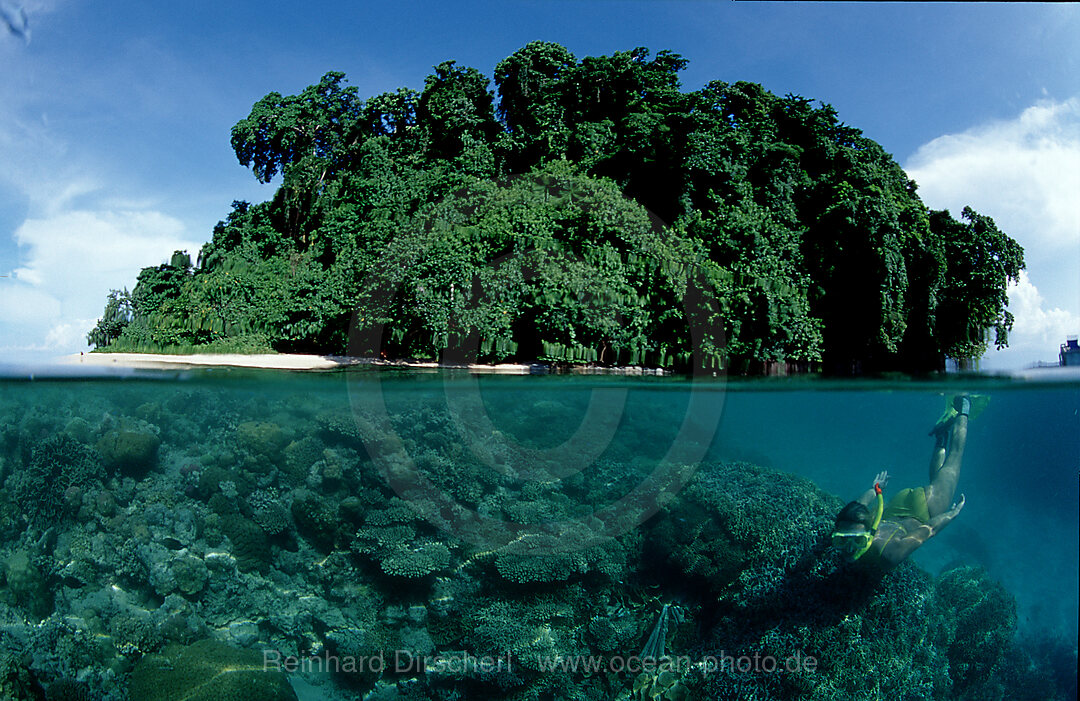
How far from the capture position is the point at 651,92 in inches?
569

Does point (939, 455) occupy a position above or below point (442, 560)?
above

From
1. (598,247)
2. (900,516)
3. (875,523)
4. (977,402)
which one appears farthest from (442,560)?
(977,402)

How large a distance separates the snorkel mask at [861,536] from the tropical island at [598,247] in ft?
11.0

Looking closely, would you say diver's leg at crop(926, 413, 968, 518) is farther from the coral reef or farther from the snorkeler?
the coral reef

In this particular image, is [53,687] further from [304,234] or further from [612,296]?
[304,234]

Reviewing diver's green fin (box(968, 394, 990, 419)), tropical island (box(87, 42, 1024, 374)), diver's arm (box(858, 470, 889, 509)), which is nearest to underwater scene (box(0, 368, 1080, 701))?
diver's arm (box(858, 470, 889, 509))

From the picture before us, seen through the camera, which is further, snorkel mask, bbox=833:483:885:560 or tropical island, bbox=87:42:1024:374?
tropical island, bbox=87:42:1024:374

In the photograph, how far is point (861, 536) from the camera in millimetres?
8461

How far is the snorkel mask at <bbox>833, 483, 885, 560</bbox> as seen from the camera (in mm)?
Result: 8273

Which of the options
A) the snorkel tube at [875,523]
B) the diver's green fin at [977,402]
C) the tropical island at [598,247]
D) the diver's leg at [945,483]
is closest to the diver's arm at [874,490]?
the snorkel tube at [875,523]

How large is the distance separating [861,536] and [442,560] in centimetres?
573

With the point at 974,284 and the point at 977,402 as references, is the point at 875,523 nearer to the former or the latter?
the point at 974,284

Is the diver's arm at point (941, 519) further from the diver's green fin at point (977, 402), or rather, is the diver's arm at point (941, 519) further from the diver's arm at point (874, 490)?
the diver's green fin at point (977, 402)

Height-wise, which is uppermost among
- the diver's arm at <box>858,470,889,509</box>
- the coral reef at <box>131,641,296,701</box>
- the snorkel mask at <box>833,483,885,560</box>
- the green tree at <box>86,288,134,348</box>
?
the green tree at <box>86,288,134,348</box>
